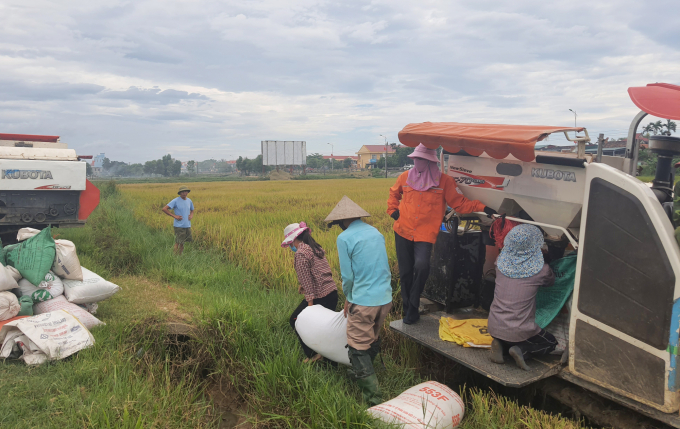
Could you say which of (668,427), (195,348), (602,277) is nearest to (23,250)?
(195,348)

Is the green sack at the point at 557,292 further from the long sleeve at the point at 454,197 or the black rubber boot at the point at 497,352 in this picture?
the long sleeve at the point at 454,197

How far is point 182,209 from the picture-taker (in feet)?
27.4

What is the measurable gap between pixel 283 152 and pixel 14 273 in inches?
2700

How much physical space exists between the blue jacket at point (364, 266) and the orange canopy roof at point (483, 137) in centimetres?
98

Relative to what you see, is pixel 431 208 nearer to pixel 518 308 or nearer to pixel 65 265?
pixel 518 308

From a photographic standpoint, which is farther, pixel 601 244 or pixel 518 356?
pixel 518 356

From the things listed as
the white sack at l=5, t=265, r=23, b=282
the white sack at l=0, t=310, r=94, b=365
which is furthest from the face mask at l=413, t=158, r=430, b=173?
the white sack at l=5, t=265, r=23, b=282

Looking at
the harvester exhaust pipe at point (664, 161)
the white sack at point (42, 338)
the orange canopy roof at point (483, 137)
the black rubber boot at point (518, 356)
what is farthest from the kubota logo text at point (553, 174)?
the white sack at point (42, 338)

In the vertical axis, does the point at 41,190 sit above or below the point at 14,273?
above

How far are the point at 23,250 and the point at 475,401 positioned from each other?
443 centimetres

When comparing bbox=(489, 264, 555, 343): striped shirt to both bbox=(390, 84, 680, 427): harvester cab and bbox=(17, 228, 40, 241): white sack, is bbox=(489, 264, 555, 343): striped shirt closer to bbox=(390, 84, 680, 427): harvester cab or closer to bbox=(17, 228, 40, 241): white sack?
bbox=(390, 84, 680, 427): harvester cab

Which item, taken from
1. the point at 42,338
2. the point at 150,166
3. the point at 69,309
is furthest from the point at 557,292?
the point at 150,166

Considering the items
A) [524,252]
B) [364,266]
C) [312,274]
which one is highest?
[524,252]

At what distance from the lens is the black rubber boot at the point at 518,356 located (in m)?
3.27
